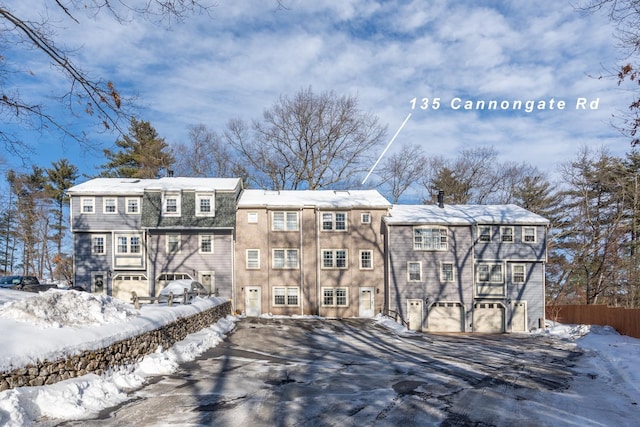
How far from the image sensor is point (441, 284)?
101ft

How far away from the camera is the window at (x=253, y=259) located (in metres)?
30.8

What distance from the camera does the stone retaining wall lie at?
724 centimetres

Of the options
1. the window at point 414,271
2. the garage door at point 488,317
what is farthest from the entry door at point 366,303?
the garage door at point 488,317

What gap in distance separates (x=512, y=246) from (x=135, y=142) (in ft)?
124

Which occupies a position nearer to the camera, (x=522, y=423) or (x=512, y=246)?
(x=522, y=423)

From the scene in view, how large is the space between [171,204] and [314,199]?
30.4 feet

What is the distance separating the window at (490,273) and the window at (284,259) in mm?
11990

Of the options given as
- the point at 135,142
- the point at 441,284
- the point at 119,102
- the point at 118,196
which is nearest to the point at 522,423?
the point at 119,102

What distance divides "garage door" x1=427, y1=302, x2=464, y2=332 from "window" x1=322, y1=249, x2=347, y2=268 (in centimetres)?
638

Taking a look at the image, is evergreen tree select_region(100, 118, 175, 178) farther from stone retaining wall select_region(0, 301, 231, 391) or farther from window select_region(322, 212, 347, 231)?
stone retaining wall select_region(0, 301, 231, 391)

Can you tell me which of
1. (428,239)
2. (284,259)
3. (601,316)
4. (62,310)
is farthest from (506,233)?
(62,310)

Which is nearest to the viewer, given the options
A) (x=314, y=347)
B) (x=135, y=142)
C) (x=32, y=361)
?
(x=32, y=361)

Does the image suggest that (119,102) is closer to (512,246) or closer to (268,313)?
(268,313)

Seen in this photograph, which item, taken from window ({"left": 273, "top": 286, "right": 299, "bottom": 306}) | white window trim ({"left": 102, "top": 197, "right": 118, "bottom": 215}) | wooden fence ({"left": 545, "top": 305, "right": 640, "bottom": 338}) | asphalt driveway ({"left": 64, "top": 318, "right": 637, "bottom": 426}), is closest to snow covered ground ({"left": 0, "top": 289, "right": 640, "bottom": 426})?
asphalt driveway ({"left": 64, "top": 318, "right": 637, "bottom": 426})
